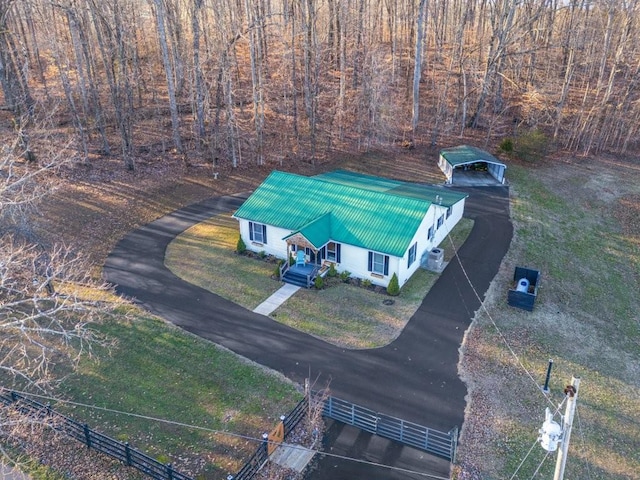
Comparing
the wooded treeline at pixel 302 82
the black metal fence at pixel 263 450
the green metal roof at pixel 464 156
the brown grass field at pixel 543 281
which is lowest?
the brown grass field at pixel 543 281

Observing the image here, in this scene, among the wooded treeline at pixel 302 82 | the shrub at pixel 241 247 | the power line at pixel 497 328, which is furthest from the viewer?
the wooded treeline at pixel 302 82

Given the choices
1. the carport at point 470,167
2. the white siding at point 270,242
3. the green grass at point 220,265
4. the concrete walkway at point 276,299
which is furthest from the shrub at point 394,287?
the carport at point 470,167

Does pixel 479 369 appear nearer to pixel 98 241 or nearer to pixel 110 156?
pixel 98 241

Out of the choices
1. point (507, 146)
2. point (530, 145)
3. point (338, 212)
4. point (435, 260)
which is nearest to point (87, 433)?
point (338, 212)

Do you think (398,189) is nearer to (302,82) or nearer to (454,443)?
(454,443)

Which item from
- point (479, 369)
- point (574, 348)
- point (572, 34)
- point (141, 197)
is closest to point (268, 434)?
point (479, 369)

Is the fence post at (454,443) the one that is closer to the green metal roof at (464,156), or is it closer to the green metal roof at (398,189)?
the green metal roof at (398,189)
